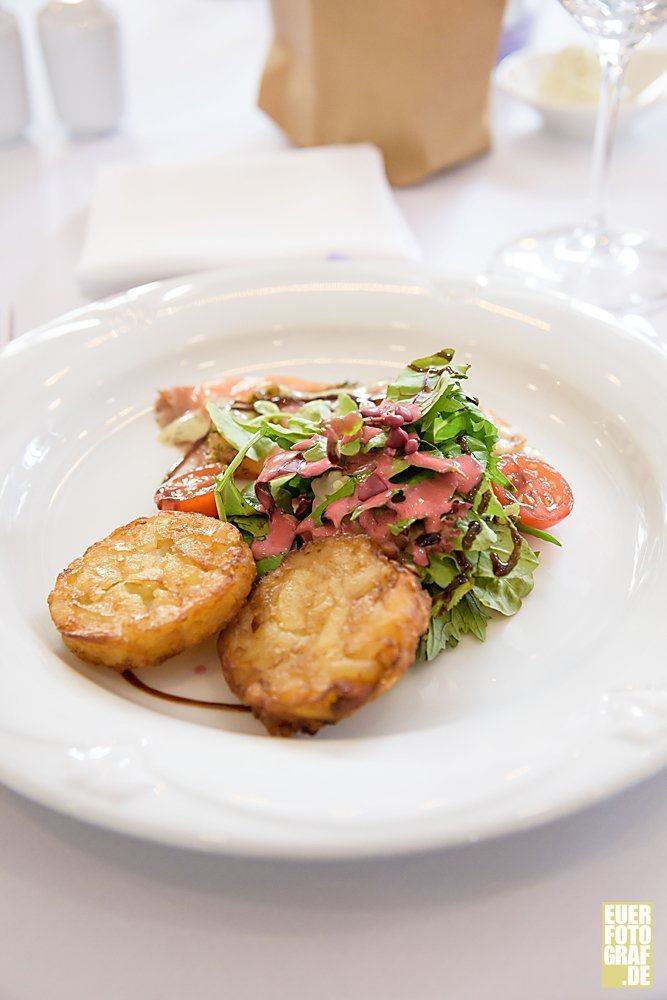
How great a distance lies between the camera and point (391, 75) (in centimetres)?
288

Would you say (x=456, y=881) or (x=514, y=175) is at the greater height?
(x=514, y=175)

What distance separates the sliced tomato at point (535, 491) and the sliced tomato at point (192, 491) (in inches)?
21.4

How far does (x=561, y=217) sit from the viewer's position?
3.01m

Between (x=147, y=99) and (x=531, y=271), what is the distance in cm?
204

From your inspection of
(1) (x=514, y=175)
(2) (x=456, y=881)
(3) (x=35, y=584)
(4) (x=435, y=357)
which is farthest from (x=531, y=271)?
(2) (x=456, y=881)

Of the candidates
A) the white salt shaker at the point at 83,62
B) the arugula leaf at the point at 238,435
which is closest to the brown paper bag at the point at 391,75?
the white salt shaker at the point at 83,62

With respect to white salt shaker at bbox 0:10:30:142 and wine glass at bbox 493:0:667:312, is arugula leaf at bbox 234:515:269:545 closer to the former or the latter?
wine glass at bbox 493:0:667:312

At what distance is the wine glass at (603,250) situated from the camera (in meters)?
2.29

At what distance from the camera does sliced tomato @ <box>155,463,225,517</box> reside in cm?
176

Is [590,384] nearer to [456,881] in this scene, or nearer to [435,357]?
[435,357]

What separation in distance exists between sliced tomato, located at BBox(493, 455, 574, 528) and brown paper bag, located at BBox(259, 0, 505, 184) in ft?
5.32

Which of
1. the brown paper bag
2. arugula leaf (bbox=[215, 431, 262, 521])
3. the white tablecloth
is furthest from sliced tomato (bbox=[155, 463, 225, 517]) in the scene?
the brown paper bag

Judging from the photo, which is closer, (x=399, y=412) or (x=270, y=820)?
(x=270, y=820)

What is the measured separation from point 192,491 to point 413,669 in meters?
0.61
